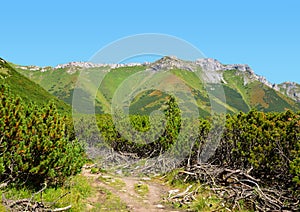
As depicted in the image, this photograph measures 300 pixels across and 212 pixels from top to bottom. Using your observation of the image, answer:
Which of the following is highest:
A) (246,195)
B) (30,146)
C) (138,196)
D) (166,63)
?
(166,63)

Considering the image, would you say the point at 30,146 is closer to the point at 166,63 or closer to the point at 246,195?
the point at 246,195

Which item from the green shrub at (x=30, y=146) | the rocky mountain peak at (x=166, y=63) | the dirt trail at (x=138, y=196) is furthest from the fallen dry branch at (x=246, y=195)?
the rocky mountain peak at (x=166, y=63)

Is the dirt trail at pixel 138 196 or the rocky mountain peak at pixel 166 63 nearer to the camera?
the dirt trail at pixel 138 196

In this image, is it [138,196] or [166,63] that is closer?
[138,196]

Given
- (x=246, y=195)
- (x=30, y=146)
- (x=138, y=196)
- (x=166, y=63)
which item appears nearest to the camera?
(x=30, y=146)

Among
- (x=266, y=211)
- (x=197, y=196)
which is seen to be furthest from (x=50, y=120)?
(x=266, y=211)

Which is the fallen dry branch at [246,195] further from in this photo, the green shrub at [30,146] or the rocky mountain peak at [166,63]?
the rocky mountain peak at [166,63]

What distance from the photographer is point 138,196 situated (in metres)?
10.2

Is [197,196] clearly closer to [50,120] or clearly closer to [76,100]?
[50,120]

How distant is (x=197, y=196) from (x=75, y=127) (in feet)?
45.9

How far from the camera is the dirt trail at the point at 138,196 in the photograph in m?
8.84

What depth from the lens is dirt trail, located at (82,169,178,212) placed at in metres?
8.84

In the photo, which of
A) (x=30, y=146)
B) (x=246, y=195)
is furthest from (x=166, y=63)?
(x=30, y=146)

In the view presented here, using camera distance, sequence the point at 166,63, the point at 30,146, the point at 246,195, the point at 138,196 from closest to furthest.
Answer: the point at 30,146, the point at 246,195, the point at 138,196, the point at 166,63
